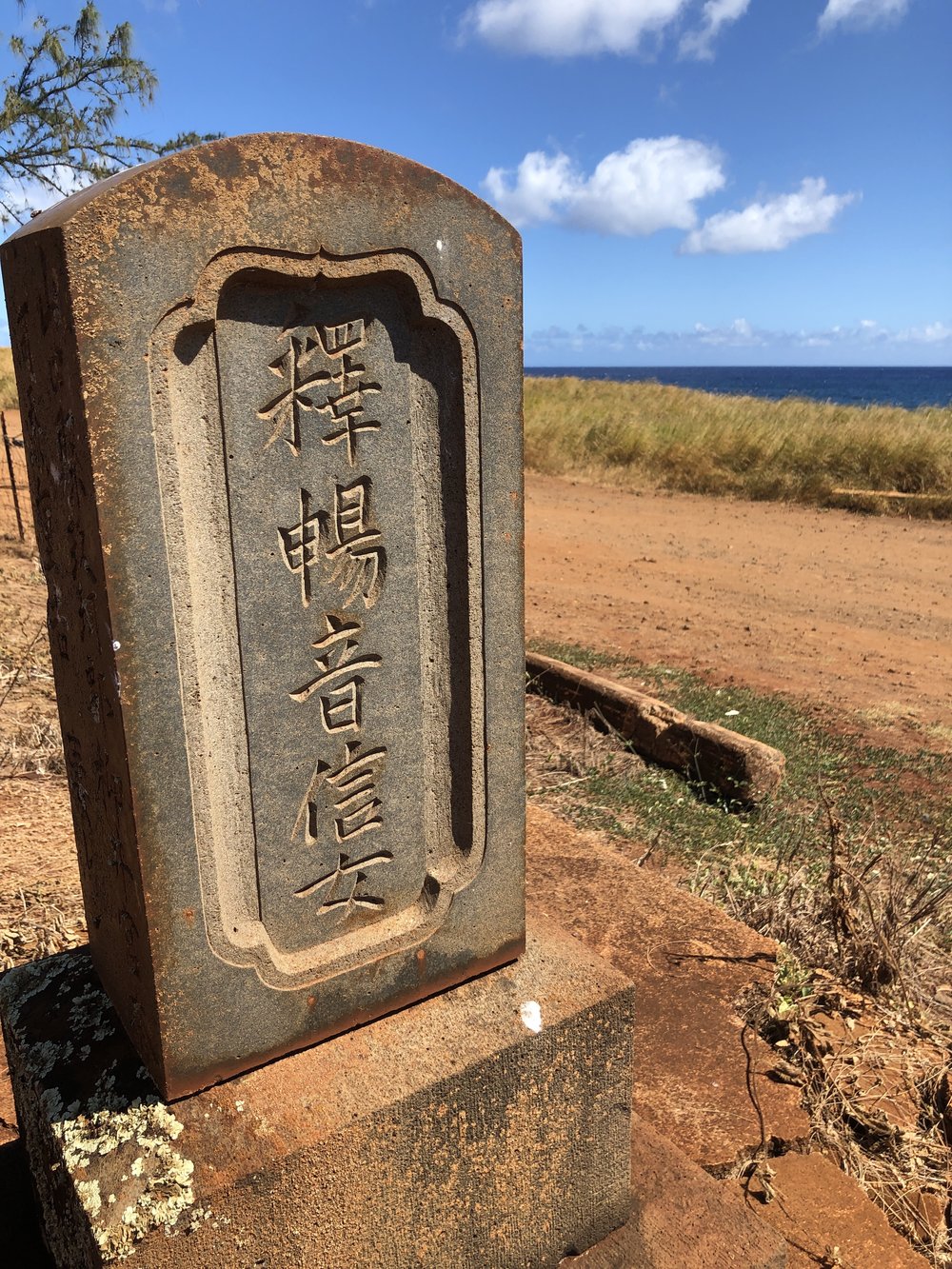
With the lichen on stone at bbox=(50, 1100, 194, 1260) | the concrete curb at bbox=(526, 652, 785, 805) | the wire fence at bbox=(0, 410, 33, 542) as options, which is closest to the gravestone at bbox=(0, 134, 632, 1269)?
the lichen on stone at bbox=(50, 1100, 194, 1260)

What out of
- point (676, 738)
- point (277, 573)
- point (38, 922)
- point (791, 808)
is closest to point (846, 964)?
point (791, 808)

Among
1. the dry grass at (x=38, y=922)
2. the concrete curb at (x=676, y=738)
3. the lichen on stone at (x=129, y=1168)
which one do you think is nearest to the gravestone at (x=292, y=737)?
the lichen on stone at (x=129, y=1168)

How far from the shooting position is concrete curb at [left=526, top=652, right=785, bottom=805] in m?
3.76

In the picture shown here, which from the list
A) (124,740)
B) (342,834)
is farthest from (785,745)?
(124,740)

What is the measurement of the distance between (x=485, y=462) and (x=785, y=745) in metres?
3.41

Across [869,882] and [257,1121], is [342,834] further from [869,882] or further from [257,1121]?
[869,882]

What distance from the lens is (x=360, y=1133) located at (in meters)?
1.29

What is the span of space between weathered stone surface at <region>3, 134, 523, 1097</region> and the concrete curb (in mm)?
2468

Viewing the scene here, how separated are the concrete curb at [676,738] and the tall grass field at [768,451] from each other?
7.23 meters

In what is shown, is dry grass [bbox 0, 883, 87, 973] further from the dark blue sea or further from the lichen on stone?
the dark blue sea

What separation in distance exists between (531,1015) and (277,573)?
811 mm

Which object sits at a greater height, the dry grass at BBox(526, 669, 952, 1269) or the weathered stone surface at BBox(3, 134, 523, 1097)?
the weathered stone surface at BBox(3, 134, 523, 1097)

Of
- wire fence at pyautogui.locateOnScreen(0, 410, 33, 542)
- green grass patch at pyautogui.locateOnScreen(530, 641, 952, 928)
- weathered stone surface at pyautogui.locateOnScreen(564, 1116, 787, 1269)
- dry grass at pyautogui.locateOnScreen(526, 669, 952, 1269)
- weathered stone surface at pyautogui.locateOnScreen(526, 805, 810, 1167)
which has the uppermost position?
wire fence at pyautogui.locateOnScreen(0, 410, 33, 542)

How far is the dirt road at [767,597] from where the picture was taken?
5.30m
